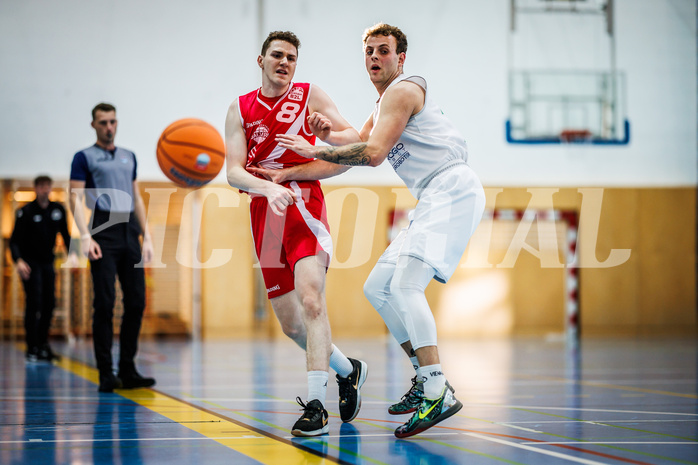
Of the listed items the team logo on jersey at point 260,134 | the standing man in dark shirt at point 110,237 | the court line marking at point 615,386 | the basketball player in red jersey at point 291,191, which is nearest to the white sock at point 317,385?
the basketball player in red jersey at point 291,191

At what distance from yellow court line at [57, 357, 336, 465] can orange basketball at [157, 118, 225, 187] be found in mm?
1501

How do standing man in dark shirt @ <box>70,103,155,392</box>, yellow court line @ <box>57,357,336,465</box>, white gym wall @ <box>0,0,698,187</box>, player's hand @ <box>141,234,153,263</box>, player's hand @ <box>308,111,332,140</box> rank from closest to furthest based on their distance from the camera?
yellow court line @ <box>57,357,336,465</box> < player's hand @ <box>308,111,332,140</box> < standing man in dark shirt @ <box>70,103,155,392</box> < player's hand @ <box>141,234,153,263</box> < white gym wall @ <box>0,0,698,187</box>

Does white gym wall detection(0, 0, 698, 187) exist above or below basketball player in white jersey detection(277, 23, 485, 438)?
above

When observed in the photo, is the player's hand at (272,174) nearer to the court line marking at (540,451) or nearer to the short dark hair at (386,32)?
the short dark hair at (386,32)

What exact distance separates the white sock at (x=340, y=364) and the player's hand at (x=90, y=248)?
2165mm

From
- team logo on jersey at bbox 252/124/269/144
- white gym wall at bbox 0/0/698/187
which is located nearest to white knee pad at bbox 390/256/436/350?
team logo on jersey at bbox 252/124/269/144

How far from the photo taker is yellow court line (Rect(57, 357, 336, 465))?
3117 millimetres

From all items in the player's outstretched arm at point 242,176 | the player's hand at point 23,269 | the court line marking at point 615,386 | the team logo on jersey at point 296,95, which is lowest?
the court line marking at point 615,386

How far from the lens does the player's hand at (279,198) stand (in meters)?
3.71

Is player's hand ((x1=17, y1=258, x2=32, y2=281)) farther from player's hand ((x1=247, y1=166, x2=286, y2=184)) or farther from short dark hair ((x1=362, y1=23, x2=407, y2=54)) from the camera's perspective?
short dark hair ((x1=362, y1=23, x2=407, y2=54))

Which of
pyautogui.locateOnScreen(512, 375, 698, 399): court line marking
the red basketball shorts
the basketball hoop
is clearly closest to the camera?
the red basketball shorts

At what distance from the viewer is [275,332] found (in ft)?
45.9

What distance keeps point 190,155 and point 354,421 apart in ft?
8.20

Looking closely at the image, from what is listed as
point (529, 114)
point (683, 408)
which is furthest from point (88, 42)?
point (683, 408)
